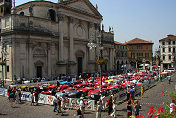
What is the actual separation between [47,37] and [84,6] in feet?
44.7

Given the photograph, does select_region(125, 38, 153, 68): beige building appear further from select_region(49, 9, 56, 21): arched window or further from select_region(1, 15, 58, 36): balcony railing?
select_region(1, 15, 58, 36): balcony railing

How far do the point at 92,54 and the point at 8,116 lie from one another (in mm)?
31829

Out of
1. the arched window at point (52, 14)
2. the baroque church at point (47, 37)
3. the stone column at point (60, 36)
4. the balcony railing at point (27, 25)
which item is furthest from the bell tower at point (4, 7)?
the stone column at point (60, 36)

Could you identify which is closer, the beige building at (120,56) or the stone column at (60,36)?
the stone column at (60,36)

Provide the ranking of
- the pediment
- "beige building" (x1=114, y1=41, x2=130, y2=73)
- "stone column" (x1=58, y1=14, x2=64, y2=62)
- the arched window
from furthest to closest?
"beige building" (x1=114, y1=41, x2=130, y2=73) < the pediment < the arched window < "stone column" (x1=58, y1=14, x2=64, y2=62)

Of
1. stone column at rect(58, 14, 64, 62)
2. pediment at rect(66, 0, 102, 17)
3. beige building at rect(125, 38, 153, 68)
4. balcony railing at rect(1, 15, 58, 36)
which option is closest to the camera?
balcony railing at rect(1, 15, 58, 36)

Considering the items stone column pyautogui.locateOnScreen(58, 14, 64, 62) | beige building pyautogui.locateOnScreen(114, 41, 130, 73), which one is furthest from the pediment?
beige building pyautogui.locateOnScreen(114, 41, 130, 73)

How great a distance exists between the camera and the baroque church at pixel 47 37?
93.0ft

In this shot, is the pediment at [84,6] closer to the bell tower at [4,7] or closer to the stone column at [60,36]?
the stone column at [60,36]

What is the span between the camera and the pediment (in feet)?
124

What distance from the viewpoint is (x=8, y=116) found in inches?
499

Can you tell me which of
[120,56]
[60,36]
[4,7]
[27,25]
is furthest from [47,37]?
[120,56]

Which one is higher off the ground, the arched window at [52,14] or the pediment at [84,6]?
the pediment at [84,6]

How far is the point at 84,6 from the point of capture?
41.2m
